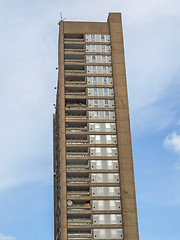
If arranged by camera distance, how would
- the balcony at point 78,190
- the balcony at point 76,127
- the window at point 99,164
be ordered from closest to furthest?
the balcony at point 78,190, the window at point 99,164, the balcony at point 76,127

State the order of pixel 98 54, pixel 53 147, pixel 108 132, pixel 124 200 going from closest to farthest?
pixel 124 200
pixel 108 132
pixel 98 54
pixel 53 147

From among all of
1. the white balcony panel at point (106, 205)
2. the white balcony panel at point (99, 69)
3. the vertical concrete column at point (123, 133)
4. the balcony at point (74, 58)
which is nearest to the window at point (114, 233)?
the vertical concrete column at point (123, 133)

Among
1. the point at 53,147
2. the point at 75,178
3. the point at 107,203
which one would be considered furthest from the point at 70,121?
the point at 53,147

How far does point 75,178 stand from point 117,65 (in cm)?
3018

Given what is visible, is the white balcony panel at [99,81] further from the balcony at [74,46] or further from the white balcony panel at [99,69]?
the balcony at [74,46]

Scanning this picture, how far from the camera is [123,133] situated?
108m

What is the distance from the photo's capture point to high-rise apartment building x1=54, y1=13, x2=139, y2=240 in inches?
3971

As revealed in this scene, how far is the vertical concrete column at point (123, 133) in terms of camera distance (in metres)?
99.7

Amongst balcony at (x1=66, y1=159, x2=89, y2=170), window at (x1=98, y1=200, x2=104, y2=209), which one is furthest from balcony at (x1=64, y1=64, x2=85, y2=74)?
window at (x1=98, y1=200, x2=104, y2=209)

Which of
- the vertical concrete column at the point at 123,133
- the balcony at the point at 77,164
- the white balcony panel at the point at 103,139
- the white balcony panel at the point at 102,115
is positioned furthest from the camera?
the white balcony panel at the point at 102,115

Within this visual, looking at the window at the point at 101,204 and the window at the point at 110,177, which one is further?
the window at the point at 110,177

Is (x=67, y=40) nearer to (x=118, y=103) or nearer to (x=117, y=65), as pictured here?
(x=117, y=65)

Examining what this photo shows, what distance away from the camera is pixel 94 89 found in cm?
11394

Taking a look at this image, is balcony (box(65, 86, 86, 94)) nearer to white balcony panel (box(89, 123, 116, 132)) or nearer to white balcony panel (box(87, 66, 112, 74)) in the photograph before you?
white balcony panel (box(87, 66, 112, 74))
